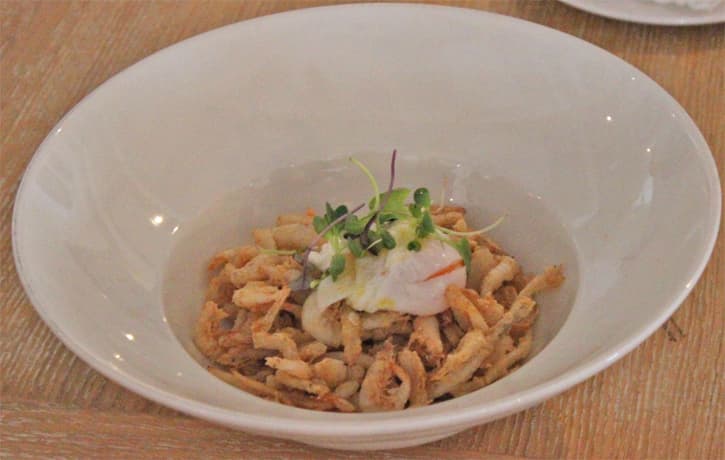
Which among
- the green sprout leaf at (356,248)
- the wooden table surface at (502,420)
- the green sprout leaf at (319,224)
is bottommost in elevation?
the wooden table surface at (502,420)

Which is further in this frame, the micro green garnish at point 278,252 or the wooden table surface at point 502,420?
the micro green garnish at point 278,252

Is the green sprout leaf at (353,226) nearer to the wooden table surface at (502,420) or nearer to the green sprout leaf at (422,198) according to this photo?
the green sprout leaf at (422,198)

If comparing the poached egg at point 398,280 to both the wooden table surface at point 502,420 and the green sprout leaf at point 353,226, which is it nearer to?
the green sprout leaf at point 353,226

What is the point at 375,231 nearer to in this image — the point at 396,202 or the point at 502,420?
the point at 396,202

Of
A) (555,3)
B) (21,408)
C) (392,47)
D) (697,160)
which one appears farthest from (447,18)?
(21,408)

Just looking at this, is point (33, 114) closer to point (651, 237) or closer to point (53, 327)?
point (53, 327)

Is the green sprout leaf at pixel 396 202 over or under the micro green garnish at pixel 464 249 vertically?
over

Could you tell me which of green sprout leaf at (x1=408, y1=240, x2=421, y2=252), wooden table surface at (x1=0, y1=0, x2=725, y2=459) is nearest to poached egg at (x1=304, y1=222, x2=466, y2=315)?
green sprout leaf at (x1=408, y1=240, x2=421, y2=252)

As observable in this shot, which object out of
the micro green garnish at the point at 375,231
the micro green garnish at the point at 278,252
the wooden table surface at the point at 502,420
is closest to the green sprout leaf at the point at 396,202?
the micro green garnish at the point at 375,231

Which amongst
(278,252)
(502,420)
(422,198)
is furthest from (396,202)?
(502,420)
